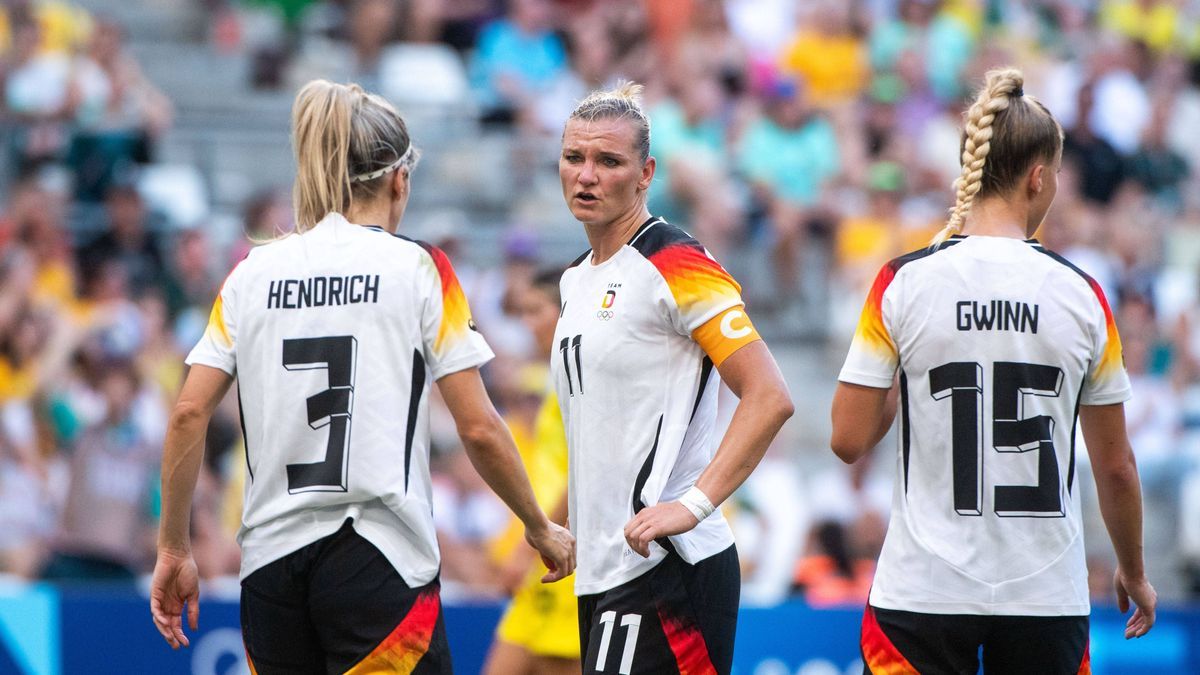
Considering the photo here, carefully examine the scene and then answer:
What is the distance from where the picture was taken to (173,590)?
196 inches

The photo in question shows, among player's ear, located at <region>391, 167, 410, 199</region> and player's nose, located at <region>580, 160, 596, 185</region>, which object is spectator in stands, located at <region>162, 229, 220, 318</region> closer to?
player's ear, located at <region>391, 167, 410, 199</region>

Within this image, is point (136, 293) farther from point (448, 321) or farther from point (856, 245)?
point (448, 321)

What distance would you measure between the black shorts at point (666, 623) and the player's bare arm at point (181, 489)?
1244mm

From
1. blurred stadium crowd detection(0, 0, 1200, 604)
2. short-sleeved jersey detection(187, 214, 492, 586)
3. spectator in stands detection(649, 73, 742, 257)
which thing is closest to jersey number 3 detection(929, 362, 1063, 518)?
short-sleeved jersey detection(187, 214, 492, 586)

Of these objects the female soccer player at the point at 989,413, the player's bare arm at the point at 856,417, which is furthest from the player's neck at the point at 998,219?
the player's bare arm at the point at 856,417

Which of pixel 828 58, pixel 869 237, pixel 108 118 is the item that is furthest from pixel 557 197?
pixel 108 118

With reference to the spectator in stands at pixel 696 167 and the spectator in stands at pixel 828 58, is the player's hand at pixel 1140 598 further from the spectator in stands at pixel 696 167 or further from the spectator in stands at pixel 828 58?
the spectator in stands at pixel 828 58

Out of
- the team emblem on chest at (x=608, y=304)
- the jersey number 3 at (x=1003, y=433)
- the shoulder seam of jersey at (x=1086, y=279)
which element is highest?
the shoulder seam of jersey at (x=1086, y=279)

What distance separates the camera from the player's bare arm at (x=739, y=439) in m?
4.58

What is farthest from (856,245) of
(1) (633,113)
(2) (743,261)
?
(1) (633,113)

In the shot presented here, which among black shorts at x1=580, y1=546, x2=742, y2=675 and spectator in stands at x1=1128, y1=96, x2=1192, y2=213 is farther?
spectator in stands at x1=1128, y1=96, x2=1192, y2=213

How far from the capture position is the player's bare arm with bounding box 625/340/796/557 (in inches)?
180

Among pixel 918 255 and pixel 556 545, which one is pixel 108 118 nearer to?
pixel 556 545

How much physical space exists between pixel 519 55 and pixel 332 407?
10.2m
